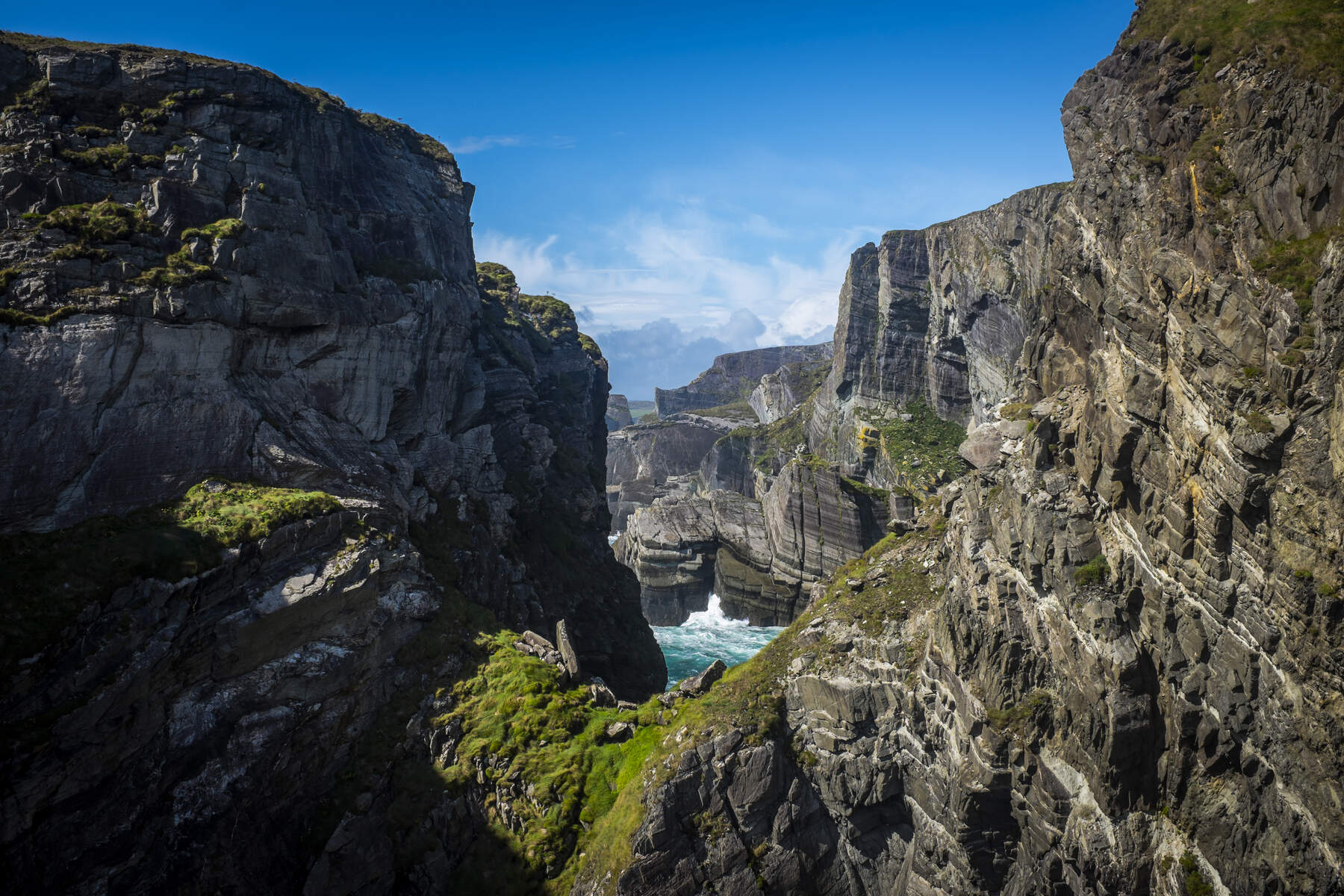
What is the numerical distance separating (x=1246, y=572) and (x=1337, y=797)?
21.9 feet

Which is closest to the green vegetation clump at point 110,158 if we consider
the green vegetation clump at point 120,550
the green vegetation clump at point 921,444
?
the green vegetation clump at point 120,550

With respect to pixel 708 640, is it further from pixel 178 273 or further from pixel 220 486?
pixel 178 273

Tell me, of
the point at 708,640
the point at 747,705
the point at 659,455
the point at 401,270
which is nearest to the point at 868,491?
the point at 708,640

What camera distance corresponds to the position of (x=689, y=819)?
2978cm

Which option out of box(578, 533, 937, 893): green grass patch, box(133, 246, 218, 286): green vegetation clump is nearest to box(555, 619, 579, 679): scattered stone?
box(578, 533, 937, 893): green grass patch

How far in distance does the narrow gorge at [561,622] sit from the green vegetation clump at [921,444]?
1856 inches

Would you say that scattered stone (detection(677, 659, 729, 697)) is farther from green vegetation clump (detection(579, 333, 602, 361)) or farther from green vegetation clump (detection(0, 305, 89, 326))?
green vegetation clump (detection(579, 333, 602, 361))

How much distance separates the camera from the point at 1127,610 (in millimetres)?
26750

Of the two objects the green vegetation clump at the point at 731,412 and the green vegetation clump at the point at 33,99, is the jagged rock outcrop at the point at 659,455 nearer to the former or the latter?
the green vegetation clump at the point at 731,412

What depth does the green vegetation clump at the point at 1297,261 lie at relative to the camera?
21.9 m

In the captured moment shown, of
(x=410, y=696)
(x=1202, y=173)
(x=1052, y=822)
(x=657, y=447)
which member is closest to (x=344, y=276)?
(x=410, y=696)

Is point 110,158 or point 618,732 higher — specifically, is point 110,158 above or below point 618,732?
above

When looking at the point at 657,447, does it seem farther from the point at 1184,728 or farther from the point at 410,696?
the point at 1184,728

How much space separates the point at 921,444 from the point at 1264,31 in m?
73.1
